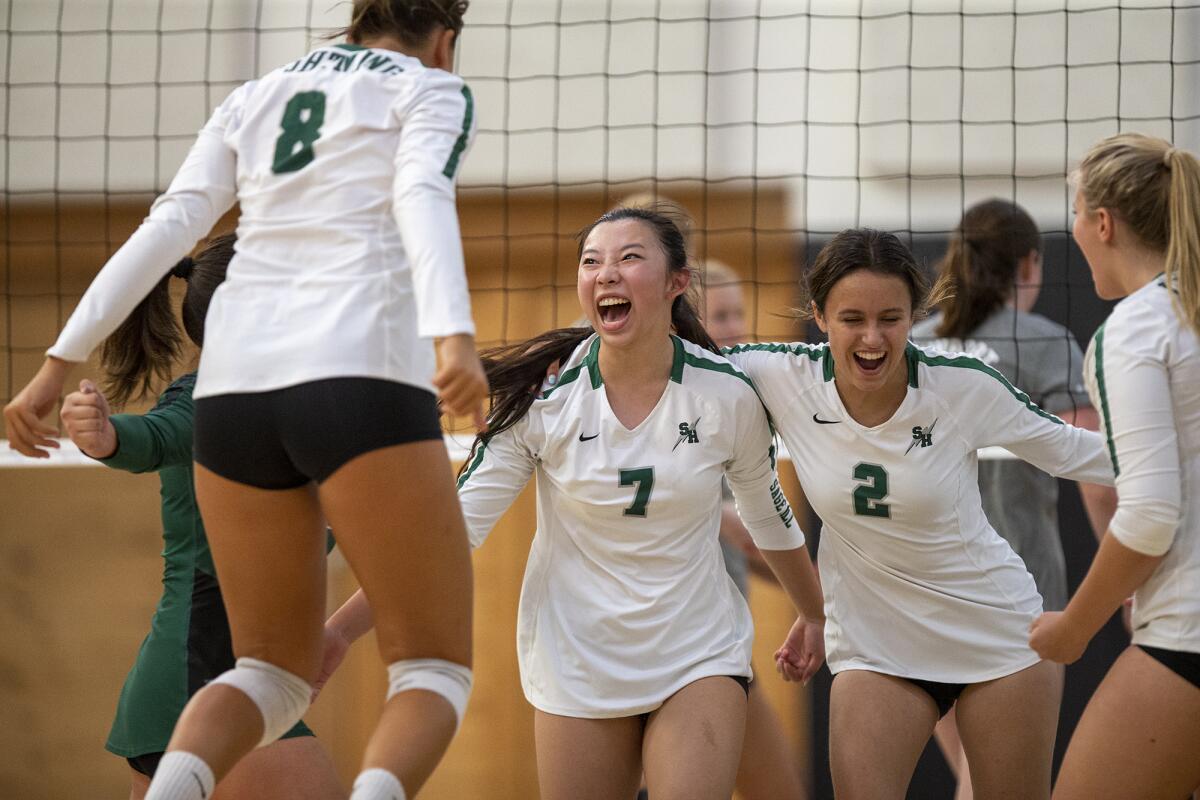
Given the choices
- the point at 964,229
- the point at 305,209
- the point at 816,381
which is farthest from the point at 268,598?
the point at 964,229

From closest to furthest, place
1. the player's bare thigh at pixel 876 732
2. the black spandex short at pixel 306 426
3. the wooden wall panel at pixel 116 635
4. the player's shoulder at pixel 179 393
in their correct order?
the black spandex short at pixel 306 426 < the player's shoulder at pixel 179 393 < the player's bare thigh at pixel 876 732 < the wooden wall panel at pixel 116 635

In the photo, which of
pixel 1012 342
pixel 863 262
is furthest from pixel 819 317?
pixel 1012 342

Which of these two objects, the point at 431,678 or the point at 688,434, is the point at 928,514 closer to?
the point at 688,434

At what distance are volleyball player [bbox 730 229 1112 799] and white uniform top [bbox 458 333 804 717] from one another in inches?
8.3

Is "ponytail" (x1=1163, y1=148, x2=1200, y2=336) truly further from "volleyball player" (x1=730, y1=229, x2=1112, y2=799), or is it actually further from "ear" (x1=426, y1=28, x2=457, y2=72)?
"ear" (x1=426, y1=28, x2=457, y2=72)

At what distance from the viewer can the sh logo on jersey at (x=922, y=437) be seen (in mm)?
2998

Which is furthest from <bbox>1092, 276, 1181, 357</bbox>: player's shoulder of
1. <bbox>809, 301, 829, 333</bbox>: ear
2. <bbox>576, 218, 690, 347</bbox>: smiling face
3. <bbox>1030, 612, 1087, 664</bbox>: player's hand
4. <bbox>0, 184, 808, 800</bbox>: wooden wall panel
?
<bbox>0, 184, 808, 800</bbox>: wooden wall panel

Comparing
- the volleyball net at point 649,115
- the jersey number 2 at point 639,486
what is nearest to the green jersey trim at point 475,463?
the jersey number 2 at point 639,486

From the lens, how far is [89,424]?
8.27 ft

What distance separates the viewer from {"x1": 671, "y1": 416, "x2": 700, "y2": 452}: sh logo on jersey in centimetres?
298

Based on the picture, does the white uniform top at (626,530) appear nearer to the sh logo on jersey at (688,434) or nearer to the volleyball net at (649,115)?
the sh logo on jersey at (688,434)

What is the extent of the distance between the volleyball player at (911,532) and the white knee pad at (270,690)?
3.94 feet

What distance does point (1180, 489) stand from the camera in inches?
94.1

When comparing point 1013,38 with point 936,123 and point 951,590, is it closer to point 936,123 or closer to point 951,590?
point 936,123
